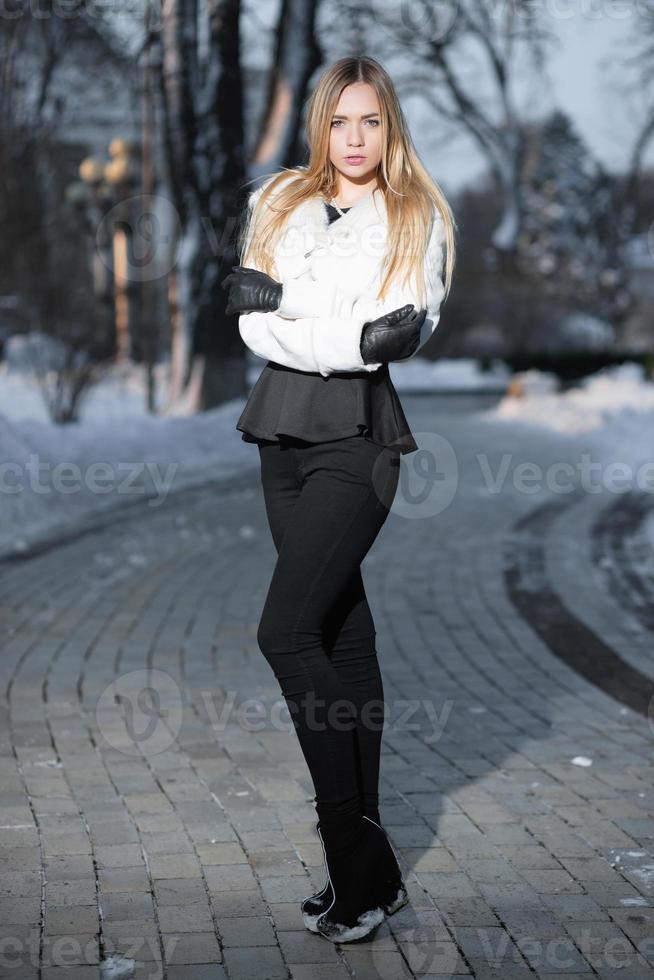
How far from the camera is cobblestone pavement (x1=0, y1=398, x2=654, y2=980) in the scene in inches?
117

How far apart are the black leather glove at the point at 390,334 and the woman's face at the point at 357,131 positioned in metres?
0.37

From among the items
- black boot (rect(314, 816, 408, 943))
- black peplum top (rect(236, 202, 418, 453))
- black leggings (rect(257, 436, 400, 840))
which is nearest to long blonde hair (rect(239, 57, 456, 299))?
black peplum top (rect(236, 202, 418, 453))

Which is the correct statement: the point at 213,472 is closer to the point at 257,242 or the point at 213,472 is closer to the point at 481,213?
the point at 257,242

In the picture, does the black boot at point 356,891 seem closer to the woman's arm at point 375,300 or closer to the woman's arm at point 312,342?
the woman's arm at point 312,342

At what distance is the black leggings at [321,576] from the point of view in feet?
9.43

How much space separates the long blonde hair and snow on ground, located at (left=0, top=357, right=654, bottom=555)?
5.83 metres

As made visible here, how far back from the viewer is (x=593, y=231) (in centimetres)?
5603

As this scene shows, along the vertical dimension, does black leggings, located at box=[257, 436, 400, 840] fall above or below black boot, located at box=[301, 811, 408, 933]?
above

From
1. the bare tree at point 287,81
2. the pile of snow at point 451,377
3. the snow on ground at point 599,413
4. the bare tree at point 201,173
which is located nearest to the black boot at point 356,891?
the snow on ground at point 599,413

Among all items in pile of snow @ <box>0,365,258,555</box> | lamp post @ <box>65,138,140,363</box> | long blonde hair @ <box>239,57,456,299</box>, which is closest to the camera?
long blonde hair @ <box>239,57,456,299</box>

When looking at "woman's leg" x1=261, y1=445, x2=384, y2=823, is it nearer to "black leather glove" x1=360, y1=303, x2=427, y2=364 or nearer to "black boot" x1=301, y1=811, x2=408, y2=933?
"black boot" x1=301, y1=811, x2=408, y2=933

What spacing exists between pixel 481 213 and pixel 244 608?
61441 millimetres

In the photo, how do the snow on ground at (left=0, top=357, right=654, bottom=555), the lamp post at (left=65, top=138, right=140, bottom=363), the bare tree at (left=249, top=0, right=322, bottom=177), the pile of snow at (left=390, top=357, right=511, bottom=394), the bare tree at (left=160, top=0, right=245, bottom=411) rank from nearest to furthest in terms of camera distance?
the snow on ground at (left=0, top=357, right=654, bottom=555) → the bare tree at (left=160, top=0, right=245, bottom=411) → the bare tree at (left=249, top=0, right=322, bottom=177) → the lamp post at (left=65, top=138, right=140, bottom=363) → the pile of snow at (left=390, top=357, right=511, bottom=394)

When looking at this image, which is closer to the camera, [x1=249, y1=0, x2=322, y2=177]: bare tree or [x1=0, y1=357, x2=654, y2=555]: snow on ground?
[x1=0, y1=357, x2=654, y2=555]: snow on ground
